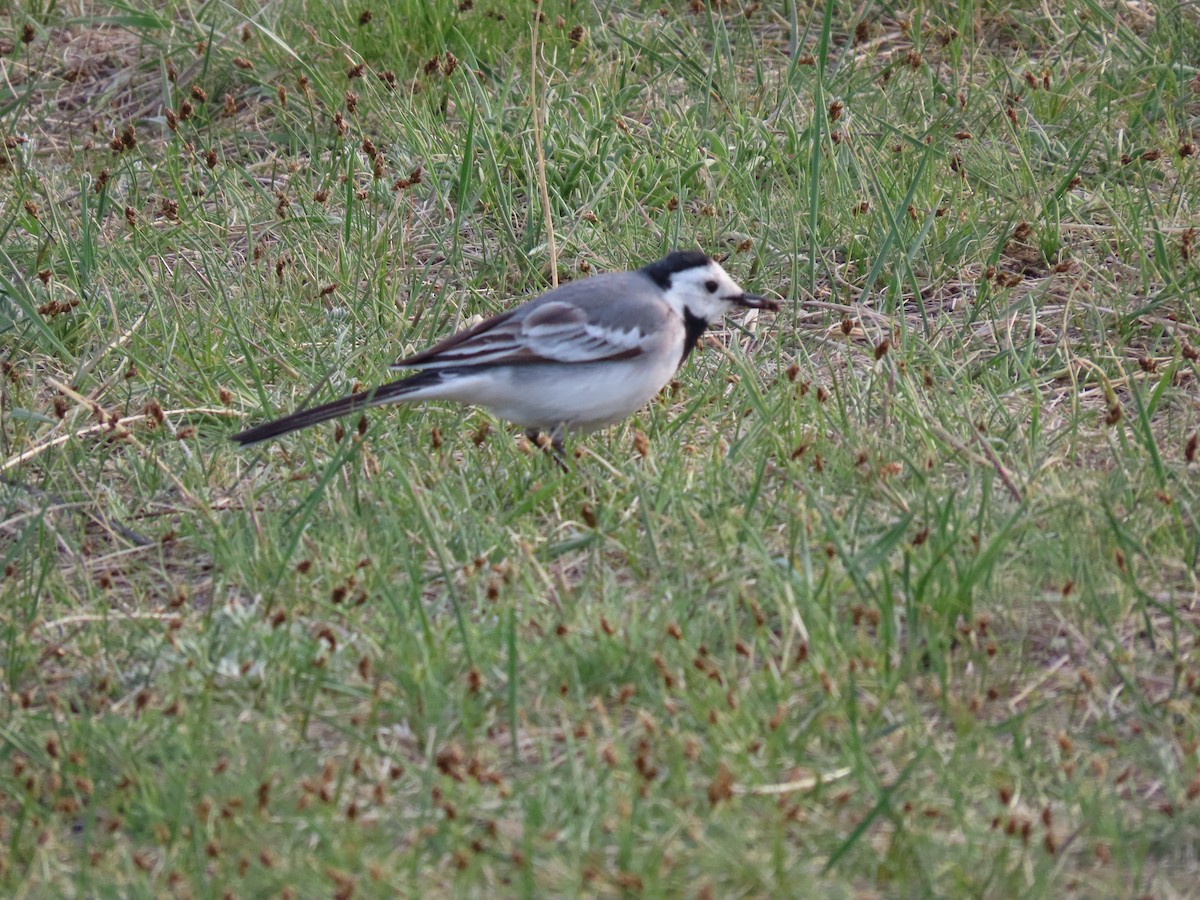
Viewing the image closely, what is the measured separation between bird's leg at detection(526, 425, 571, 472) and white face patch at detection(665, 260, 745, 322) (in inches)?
26.4

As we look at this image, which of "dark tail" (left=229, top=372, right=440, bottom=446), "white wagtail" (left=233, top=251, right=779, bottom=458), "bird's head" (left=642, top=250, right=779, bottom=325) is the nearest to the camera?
"dark tail" (left=229, top=372, right=440, bottom=446)

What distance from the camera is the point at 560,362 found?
5.43 meters

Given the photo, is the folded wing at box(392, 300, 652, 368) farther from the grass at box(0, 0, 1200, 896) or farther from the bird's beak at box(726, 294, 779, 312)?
the bird's beak at box(726, 294, 779, 312)

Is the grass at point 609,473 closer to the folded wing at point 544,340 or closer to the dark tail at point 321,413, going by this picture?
the dark tail at point 321,413

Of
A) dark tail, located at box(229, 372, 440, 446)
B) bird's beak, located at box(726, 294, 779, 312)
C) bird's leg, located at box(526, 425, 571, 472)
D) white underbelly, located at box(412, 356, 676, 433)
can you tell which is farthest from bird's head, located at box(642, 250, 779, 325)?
dark tail, located at box(229, 372, 440, 446)

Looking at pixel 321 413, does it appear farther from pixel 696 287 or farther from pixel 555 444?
pixel 696 287

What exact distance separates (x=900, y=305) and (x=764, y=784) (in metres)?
2.88

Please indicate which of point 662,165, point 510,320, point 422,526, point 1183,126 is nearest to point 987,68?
point 1183,126

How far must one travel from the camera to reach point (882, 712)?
3.88 meters

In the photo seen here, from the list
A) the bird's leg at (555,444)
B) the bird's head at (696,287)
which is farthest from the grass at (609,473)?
the bird's head at (696,287)

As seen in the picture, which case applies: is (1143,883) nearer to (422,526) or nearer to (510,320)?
(422,526)

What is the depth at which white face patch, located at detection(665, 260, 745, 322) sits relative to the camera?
227 inches

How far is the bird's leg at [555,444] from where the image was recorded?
202 inches

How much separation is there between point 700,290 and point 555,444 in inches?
32.7
